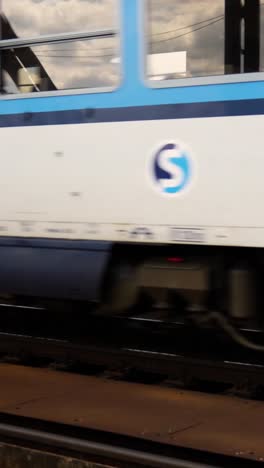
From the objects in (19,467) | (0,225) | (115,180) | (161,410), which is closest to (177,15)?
(115,180)

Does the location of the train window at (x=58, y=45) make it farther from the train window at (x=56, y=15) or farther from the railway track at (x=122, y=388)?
the railway track at (x=122, y=388)

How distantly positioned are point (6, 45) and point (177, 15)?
44.5 inches

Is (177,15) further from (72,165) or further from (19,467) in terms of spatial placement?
(19,467)

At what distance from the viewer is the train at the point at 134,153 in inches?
174

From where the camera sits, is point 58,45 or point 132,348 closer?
point 58,45

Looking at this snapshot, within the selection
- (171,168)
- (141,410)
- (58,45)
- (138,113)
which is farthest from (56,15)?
(141,410)

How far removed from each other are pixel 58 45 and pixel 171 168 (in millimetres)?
1099

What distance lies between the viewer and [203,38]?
462cm

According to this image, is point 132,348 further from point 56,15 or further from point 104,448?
point 56,15

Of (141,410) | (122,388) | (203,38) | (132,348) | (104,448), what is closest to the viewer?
(104,448)

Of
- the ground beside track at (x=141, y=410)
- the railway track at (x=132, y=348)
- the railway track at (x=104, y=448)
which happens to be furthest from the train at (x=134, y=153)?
the railway track at (x=104, y=448)

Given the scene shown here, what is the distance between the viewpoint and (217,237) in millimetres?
4457

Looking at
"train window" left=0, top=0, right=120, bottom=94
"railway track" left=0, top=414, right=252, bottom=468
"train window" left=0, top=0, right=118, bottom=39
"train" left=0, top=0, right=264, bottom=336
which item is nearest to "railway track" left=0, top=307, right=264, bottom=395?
"train" left=0, top=0, right=264, bottom=336

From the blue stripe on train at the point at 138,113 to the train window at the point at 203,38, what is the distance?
18 centimetres
